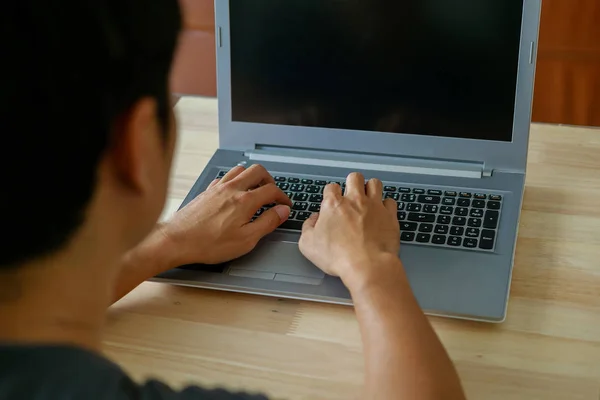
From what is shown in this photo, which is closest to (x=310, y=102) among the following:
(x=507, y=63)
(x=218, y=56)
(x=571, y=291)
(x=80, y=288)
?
(x=218, y=56)

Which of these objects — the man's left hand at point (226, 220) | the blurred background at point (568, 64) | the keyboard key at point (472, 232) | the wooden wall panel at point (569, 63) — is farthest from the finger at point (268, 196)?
the wooden wall panel at point (569, 63)

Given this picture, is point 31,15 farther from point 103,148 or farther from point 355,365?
point 355,365

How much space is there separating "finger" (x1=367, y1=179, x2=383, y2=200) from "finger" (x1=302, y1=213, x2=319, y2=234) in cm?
7

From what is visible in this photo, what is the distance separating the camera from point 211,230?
36.5 inches

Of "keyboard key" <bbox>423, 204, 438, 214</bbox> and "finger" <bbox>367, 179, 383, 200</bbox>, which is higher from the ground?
"finger" <bbox>367, 179, 383, 200</bbox>

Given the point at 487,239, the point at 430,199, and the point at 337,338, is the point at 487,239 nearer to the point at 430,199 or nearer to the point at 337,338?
the point at 430,199

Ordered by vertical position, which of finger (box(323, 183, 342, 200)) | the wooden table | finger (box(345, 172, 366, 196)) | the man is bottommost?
the wooden table

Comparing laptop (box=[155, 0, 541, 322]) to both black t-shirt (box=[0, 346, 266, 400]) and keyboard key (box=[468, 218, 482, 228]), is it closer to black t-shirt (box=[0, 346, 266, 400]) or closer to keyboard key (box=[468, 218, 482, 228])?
keyboard key (box=[468, 218, 482, 228])

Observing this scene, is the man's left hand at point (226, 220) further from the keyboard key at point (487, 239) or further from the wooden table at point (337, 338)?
the keyboard key at point (487, 239)

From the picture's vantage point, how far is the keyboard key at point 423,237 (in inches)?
37.2

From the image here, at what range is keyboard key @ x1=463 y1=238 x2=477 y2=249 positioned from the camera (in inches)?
36.4

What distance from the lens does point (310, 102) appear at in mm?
1104

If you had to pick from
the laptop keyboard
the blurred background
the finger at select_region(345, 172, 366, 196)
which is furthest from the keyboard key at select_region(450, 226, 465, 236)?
the blurred background

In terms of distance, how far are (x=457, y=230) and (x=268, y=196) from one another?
238 mm
